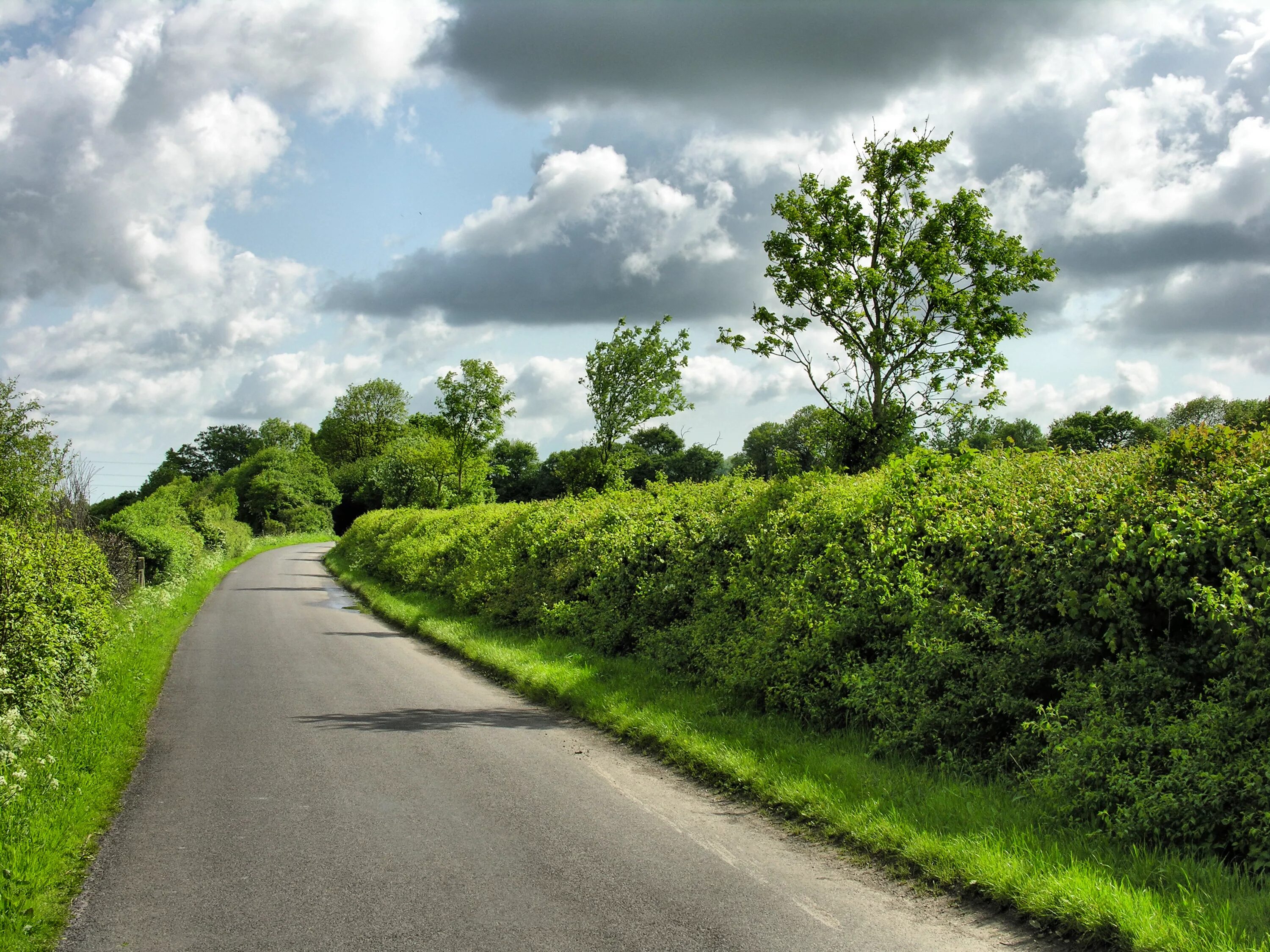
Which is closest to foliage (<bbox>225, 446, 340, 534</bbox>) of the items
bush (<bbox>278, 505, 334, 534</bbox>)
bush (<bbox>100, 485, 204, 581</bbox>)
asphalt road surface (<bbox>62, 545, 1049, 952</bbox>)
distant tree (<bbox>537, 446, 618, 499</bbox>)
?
bush (<bbox>278, 505, 334, 534</bbox>)

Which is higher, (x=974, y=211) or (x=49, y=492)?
(x=974, y=211)

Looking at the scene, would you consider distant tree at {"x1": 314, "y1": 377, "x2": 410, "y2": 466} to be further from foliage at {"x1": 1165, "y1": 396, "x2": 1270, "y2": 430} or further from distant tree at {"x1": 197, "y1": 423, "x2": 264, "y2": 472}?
foliage at {"x1": 1165, "y1": 396, "x2": 1270, "y2": 430}

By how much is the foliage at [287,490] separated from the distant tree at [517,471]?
736 inches

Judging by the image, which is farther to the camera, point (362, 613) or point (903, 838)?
point (362, 613)

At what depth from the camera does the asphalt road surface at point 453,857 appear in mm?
4578

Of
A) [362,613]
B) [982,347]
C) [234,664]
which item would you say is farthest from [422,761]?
[362,613]

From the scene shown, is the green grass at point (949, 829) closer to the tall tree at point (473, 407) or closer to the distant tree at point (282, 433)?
the tall tree at point (473, 407)

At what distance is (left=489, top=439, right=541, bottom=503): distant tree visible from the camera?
102688 mm

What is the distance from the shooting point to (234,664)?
1438 cm

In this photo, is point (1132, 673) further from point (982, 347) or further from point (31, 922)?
point (982, 347)

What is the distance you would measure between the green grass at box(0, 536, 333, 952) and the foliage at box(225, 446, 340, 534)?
7217 cm

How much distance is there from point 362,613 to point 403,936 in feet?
68.4

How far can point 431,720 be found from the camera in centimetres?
998

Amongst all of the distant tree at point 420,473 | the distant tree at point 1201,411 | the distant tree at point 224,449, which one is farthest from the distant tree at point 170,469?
the distant tree at point 1201,411
